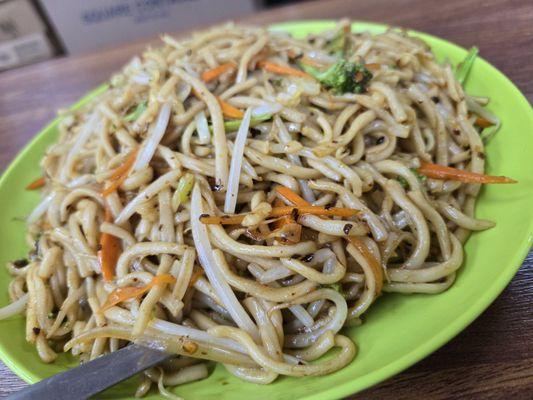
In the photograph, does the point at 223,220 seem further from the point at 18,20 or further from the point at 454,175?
the point at 18,20

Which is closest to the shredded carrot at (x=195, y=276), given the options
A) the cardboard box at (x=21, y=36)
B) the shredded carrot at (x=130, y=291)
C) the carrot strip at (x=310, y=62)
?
the shredded carrot at (x=130, y=291)

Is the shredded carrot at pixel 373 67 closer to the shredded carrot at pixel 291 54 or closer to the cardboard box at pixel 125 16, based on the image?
the shredded carrot at pixel 291 54

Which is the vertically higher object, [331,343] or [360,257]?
[360,257]

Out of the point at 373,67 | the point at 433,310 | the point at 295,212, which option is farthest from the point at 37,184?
the point at 433,310

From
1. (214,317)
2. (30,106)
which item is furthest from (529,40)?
(30,106)

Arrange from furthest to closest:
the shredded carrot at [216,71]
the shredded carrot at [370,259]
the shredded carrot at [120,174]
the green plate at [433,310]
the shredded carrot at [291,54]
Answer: the shredded carrot at [291,54], the shredded carrot at [216,71], the shredded carrot at [120,174], the shredded carrot at [370,259], the green plate at [433,310]

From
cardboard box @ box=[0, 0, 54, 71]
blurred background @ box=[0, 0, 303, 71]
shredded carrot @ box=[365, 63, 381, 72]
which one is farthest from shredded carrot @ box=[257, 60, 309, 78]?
cardboard box @ box=[0, 0, 54, 71]

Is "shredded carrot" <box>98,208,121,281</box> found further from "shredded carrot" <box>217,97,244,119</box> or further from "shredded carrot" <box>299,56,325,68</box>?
"shredded carrot" <box>299,56,325,68</box>

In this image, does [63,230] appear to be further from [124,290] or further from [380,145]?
[380,145]
